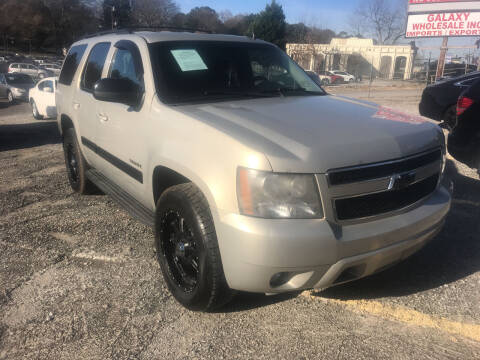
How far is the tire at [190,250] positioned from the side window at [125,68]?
1140 millimetres

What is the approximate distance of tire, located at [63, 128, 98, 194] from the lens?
477cm

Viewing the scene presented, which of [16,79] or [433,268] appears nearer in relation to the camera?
[433,268]

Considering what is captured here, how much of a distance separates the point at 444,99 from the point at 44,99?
35.7 feet

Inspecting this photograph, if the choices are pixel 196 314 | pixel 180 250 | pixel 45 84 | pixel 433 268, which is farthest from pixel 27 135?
pixel 433 268

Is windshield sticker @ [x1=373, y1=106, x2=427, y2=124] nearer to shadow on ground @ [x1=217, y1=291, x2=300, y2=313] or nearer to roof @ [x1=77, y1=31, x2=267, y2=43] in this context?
shadow on ground @ [x1=217, y1=291, x2=300, y2=313]

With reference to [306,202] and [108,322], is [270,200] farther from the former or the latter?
[108,322]

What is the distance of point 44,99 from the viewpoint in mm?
12438

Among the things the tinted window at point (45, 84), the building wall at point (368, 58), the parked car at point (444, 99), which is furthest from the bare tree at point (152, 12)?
the parked car at point (444, 99)

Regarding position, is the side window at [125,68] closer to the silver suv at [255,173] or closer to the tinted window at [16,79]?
the silver suv at [255,173]

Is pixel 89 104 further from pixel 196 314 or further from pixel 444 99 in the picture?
pixel 444 99

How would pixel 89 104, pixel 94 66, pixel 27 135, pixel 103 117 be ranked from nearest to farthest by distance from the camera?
pixel 103 117 < pixel 89 104 < pixel 94 66 < pixel 27 135

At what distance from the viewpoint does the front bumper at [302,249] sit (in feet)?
7.07

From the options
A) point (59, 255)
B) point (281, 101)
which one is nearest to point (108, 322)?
point (59, 255)

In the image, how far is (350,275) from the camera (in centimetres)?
241
